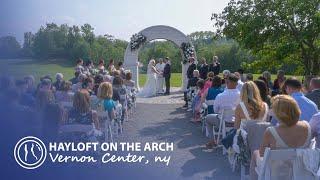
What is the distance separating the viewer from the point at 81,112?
6340mm

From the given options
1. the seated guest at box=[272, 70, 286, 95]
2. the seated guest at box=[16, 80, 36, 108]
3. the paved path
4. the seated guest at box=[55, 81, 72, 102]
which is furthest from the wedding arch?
the seated guest at box=[16, 80, 36, 108]

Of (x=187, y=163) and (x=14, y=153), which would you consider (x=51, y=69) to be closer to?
(x=14, y=153)

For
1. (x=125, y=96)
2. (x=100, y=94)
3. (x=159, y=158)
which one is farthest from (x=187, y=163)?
(x=125, y=96)

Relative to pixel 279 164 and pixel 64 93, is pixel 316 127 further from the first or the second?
pixel 64 93

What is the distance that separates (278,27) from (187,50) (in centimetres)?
655

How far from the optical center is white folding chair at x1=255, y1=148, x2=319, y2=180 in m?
4.27

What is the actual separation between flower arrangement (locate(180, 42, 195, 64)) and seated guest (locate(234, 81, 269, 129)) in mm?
13062

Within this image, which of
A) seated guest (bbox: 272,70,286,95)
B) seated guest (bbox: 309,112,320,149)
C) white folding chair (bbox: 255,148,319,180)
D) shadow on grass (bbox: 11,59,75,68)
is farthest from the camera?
seated guest (bbox: 272,70,286,95)

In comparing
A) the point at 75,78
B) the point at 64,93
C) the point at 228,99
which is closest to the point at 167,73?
the point at 75,78

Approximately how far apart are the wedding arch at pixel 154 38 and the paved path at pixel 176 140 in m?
4.98

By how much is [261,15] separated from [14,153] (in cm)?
907

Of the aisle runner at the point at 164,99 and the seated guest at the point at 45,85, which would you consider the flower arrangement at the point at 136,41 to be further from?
the seated guest at the point at 45,85

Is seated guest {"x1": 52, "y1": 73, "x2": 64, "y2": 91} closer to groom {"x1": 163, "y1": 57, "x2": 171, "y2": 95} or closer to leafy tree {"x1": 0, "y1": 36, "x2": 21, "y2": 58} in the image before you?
leafy tree {"x1": 0, "y1": 36, "x2": 21, "y2": 58}

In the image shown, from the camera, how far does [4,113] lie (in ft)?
14.9
